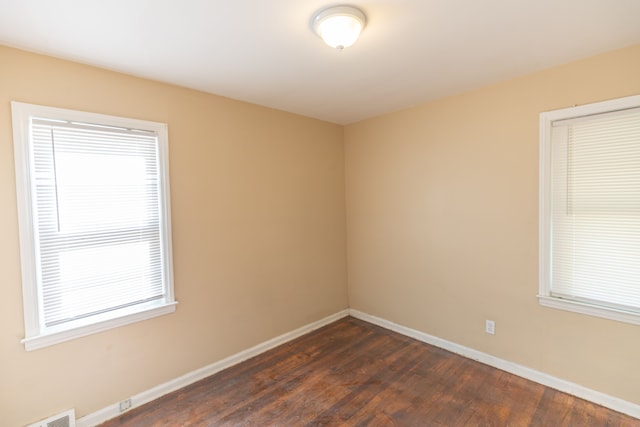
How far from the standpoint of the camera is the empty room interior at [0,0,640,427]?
5.64ft

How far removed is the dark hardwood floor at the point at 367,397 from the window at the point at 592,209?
0.74 m

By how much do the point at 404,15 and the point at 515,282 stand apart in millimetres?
2200

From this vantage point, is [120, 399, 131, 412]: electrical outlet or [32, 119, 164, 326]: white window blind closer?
[32, 119, 164, 326]: white window blind

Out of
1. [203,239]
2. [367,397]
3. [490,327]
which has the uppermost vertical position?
[203,239]

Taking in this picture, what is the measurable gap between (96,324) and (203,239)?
918 millimetres

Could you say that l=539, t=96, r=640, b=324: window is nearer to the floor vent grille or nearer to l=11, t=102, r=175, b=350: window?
l=11, t=102, r=175, b=350: window

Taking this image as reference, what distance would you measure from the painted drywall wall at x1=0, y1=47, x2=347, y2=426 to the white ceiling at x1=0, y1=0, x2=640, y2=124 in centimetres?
22

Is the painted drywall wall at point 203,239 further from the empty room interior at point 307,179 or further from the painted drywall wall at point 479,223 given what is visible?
the painted drywall wall at point 479,223

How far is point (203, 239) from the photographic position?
259 cm

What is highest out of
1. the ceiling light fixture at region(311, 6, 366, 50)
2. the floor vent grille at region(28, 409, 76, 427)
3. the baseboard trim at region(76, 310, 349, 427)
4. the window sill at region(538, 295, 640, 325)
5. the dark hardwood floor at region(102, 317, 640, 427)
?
the ceiling light fixture at region(311, 6, 366, 50)

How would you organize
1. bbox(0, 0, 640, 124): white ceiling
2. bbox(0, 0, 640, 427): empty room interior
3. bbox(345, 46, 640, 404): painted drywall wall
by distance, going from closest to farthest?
bbox(0, 0, 640, 124): white ceiling < bbox(0, 0, 640, 427): empty room interior < bbox(345, 46, 640, 404): painted drywall wall

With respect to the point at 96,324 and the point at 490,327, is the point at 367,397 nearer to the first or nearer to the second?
the point at 490,327

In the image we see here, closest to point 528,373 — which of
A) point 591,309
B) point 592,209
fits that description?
point 591,309

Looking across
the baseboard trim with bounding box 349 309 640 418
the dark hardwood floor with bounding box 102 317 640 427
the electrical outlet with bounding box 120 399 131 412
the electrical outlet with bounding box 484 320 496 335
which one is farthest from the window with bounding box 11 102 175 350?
the electrical outlet with bounding box 484 320 496 335
